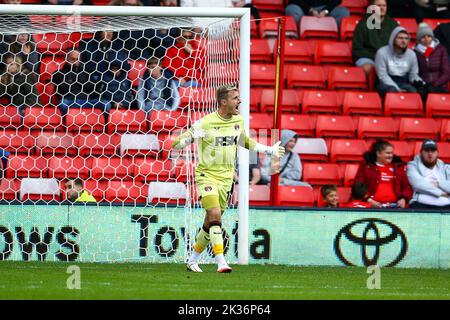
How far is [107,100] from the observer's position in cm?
1487

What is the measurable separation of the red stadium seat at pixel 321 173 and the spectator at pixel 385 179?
3.66 feet

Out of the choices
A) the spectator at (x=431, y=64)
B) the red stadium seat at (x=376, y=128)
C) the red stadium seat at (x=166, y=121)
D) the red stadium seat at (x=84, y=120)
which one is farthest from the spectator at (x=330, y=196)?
the spectator at (x=431, y=64)

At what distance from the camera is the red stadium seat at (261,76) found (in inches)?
696

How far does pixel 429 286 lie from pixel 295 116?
621 cm

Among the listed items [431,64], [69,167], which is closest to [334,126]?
[431,64]

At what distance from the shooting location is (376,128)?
1733cm

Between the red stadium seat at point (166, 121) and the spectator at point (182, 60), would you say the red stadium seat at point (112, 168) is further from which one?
the spectator at point (182, 60)

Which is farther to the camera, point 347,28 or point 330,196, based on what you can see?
point 347,28

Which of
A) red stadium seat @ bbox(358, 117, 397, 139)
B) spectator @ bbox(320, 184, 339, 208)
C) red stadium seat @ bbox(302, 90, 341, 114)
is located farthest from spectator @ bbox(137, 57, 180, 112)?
red stadium seat @ bbox(358, 117, 397, 139)

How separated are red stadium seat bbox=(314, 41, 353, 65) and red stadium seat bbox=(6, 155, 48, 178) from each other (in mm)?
5609

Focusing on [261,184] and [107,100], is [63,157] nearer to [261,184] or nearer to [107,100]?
[107,100]

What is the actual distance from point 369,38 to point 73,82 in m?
5.46

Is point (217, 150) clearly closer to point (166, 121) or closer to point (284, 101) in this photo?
point (166, 121)

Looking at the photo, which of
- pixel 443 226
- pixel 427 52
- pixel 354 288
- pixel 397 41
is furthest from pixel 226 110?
pixel 427 52
